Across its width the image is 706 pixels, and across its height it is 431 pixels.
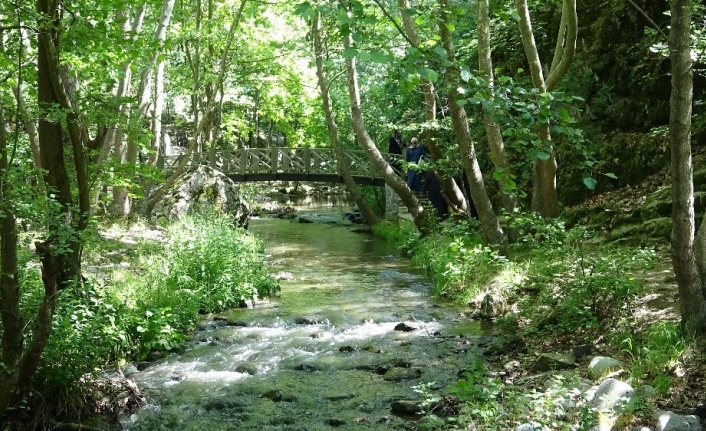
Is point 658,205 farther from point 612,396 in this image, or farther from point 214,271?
point 214,271

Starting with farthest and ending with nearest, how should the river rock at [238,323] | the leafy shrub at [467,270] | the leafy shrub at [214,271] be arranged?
1. the leafy shrub at [214,271]
2. the leafy shrub at [467,270]
3. the river rock at [238,323]

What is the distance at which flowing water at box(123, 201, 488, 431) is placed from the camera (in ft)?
17.6

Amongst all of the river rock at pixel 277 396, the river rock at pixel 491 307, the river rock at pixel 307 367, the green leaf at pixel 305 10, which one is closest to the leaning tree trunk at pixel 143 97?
the river rock at pixel 307 367

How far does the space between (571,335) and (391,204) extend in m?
13.2

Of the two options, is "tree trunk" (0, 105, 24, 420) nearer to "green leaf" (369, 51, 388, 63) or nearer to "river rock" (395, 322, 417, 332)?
"green leaf" (369, 51, 388, 63)

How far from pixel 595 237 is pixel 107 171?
245 inches

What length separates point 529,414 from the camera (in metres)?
4.26

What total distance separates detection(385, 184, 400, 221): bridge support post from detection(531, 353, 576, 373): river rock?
43.5ft

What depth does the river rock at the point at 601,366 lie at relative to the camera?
16.4 ft

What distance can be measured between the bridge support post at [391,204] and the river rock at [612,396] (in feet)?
47.4

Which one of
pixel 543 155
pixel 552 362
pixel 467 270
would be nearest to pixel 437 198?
pixel 467 270

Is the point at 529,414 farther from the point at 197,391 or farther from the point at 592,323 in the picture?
the point at 197,391

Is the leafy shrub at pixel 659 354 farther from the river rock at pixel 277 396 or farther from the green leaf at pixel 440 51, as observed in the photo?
the green leaf at pixel 440 51

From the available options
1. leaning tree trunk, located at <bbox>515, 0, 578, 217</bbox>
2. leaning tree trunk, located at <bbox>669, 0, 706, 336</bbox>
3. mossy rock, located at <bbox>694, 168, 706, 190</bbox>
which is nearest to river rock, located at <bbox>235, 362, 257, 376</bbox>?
leaning tree trunk, located at <bbox>669, 0, 706, 336</bbox>
